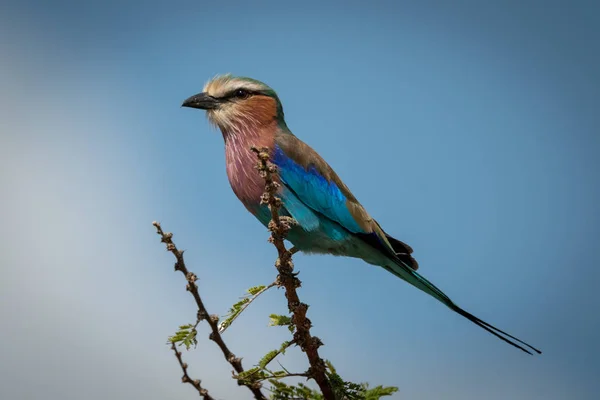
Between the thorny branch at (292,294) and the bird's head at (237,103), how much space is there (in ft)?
6.27

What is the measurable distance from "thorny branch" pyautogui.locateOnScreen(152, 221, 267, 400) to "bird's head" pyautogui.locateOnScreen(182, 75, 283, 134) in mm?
2604

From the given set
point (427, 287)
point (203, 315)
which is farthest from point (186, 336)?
point (427, 287)

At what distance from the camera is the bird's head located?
5738 millimetres

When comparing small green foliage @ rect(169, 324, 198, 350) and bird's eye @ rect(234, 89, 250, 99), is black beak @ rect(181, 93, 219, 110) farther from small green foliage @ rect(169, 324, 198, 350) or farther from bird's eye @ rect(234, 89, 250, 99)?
small green foliage @ rect(169, 324, 198, 350)

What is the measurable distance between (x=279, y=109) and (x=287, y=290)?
2.27 metres

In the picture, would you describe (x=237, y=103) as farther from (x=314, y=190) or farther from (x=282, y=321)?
(x=282, y=321)

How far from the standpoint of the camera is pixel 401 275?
554 centimetres

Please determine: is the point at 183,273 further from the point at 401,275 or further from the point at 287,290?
the point at 401,275

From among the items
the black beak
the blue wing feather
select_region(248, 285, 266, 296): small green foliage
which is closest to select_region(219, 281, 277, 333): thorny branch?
select_region(248, 285, 266, 296): small green foliage

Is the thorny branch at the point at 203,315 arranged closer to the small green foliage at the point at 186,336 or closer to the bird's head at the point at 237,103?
the small green foliage at the point at 186,336

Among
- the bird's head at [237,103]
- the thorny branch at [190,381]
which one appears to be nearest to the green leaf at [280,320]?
the thorny branch at [190,381]

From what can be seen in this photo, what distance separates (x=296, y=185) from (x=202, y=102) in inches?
51.2

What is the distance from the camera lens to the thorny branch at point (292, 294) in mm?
3605

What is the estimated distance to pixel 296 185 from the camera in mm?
5242
